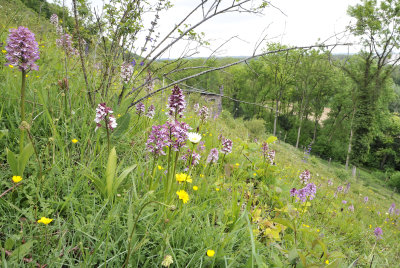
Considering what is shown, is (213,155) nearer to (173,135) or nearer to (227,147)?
(227,147)

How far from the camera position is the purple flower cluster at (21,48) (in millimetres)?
1438

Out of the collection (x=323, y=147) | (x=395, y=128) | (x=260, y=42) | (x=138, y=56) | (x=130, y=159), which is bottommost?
(x=323, y=147)

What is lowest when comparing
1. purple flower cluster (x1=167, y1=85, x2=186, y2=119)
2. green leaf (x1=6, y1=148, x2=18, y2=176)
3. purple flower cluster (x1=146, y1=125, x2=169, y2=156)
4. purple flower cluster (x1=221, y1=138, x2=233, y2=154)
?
purple flower cluster (x1=221, y1=138, x2=233, y2=154)

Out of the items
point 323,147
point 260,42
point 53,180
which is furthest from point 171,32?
point 323,147

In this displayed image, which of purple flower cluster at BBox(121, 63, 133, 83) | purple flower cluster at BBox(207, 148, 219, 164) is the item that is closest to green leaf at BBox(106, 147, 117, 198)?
purple flower cluster at BBox(207, 148, 219, 164)

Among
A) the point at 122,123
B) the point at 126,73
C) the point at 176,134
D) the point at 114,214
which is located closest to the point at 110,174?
the point at 114,214

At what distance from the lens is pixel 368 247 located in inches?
117

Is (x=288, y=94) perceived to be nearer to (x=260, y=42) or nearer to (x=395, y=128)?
(x=395, y=128)

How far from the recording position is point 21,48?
4.77ft

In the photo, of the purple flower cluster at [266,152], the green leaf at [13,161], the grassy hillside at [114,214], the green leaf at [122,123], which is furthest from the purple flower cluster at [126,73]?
the purple flower cluster at [266,152]

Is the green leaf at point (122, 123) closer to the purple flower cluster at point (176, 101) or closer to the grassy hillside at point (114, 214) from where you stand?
the grassy hillside at point (114, 214)

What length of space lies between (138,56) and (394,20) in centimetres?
2897

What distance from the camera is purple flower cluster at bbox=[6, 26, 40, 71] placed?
4.72 feet

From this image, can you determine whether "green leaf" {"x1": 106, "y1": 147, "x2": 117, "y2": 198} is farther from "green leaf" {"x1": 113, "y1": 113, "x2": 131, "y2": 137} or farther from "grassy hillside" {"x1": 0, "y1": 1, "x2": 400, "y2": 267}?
"green leaf" {"x1": 113, "y1": 113, "x2": 131, "y2": 137}
